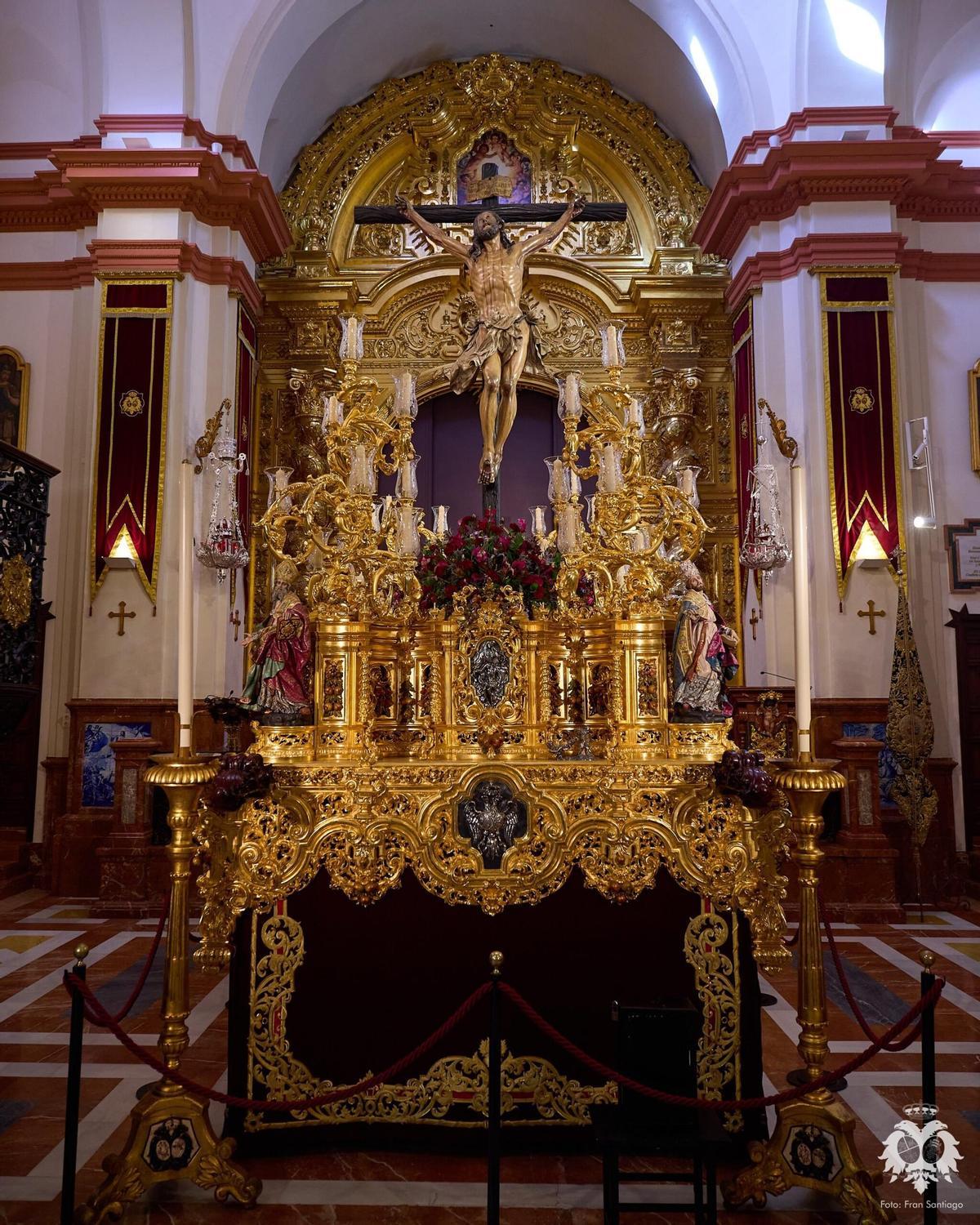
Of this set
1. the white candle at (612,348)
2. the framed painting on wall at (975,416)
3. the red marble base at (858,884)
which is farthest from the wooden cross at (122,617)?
the framed painting on wall at (975,416)

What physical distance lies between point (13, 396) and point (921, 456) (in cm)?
889

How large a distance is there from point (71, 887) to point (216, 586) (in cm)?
290

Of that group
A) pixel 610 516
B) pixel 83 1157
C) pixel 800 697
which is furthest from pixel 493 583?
pixel 83 1157

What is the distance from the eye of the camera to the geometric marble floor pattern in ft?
9.37

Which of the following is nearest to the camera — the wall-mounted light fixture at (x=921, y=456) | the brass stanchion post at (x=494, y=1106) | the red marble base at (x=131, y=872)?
the brass stanchion post at (x=494, y=1106)

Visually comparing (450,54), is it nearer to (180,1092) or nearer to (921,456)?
(921,456)

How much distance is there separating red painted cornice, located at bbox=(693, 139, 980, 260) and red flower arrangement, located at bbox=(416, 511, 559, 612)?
6.25 m

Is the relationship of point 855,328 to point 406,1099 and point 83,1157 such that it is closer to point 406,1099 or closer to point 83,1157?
point 406,1099

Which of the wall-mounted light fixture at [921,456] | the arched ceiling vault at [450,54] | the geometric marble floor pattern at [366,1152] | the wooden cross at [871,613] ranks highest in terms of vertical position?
the arched ceiling vault at [450,54]

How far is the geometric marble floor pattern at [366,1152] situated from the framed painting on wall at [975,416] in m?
4.96

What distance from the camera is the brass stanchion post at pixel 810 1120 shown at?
2.82m

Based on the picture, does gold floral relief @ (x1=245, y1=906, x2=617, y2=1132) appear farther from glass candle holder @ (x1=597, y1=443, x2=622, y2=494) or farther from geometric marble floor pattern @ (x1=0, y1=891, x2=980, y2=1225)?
glass candle holder @ (x1=597, y1=443, x2=622, y2=494)

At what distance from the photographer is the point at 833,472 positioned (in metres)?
8.18

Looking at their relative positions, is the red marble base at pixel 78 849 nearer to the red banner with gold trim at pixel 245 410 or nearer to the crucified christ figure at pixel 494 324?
the red banner with gold trim at pixel 245 410
